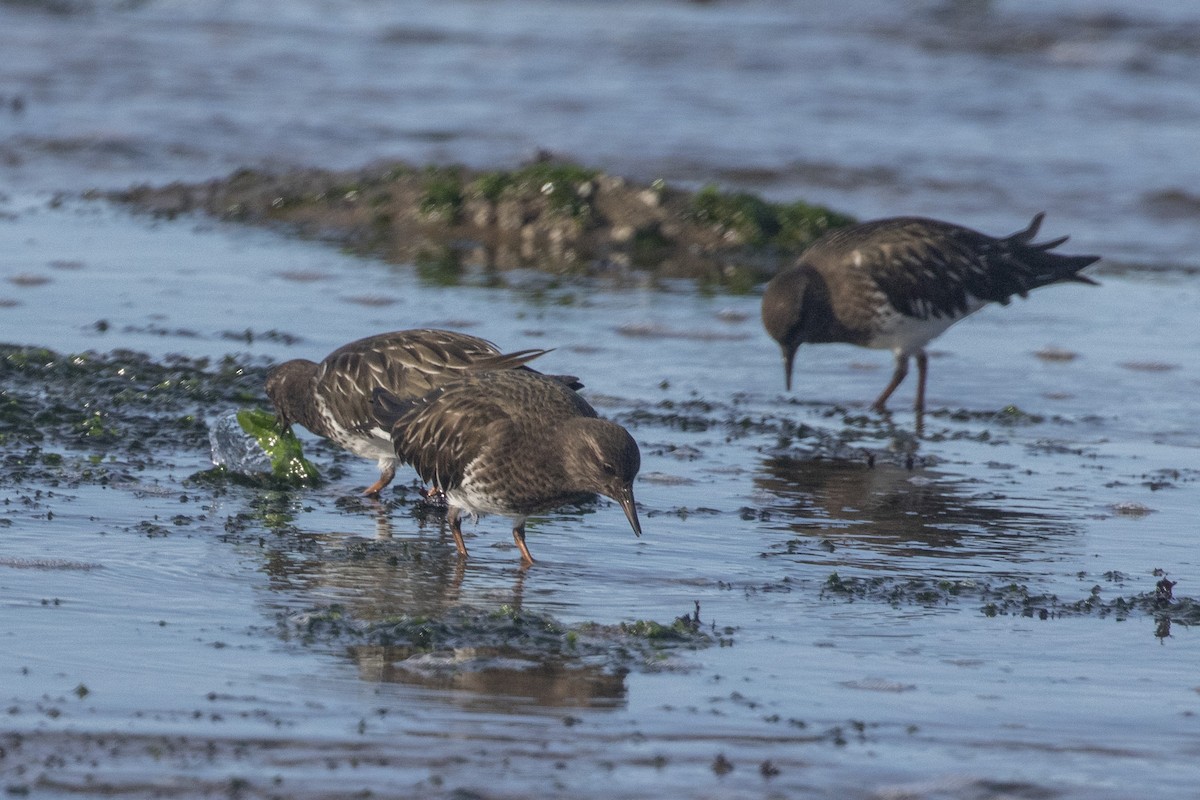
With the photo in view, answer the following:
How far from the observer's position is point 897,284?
8.66 metres

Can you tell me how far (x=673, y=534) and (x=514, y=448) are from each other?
79 centimetres

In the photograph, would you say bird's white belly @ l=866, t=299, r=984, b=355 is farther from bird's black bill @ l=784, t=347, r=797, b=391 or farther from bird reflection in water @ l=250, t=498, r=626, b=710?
bird reflection in water @ l=250, t=498, r=626, b=710

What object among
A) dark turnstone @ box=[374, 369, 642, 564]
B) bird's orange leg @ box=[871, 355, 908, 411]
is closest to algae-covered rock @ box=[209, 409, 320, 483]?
dark turnstone @ box=[374, 369, 642, 564]

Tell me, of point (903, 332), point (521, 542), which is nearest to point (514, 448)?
point (521, 542)

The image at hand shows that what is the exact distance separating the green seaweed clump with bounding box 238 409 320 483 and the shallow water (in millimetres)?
167

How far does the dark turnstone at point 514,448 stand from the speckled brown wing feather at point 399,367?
270 millimetres

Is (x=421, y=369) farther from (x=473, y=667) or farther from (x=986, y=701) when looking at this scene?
(x=986, y=701)

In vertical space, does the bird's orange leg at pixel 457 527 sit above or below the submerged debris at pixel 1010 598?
below

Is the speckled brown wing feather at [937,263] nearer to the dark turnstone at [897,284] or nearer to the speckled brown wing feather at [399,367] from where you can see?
the dark turnstone at [897,284]

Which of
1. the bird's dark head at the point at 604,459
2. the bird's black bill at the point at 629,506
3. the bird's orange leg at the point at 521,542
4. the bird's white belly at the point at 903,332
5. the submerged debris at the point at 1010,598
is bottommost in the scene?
the bird's orange leg at the point at 521,542

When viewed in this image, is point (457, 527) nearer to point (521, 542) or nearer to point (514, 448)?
point (521, 542)

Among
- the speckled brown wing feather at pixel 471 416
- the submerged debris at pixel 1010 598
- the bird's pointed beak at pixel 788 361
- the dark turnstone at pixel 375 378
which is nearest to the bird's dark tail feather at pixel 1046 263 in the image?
the bird's pointed beak at pixel 788 361

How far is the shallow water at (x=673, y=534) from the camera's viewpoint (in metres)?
3.94

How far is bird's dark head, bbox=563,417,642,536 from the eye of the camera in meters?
5.15
